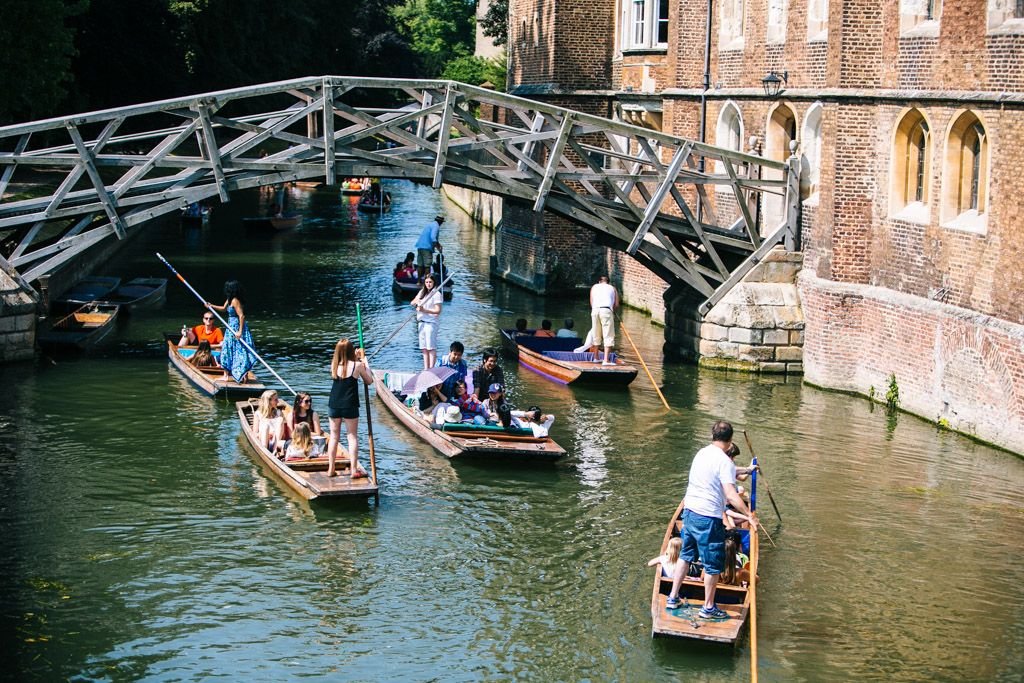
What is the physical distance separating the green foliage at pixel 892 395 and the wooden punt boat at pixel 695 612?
921 centimetres

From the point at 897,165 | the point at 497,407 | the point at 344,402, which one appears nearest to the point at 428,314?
the point at 497,407

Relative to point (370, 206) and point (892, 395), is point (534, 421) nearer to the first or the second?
point (892, 395)

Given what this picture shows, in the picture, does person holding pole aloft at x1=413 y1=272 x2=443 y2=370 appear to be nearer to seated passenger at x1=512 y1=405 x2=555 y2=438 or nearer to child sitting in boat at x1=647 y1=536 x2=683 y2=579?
seated passenger at x1=512 y1=405 x2=555 y2=438

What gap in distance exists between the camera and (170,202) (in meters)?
23.2

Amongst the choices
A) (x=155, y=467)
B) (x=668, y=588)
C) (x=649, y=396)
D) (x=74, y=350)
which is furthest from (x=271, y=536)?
(x=74, y=350)

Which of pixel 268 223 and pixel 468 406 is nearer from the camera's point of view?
pixel 468 406

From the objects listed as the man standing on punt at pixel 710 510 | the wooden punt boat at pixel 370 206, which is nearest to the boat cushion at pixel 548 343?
the man standing on punt at pixel 710 510

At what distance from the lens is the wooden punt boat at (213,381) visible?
71.3 ft

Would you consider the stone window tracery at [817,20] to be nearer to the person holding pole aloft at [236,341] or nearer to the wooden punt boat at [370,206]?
the person holding pole aloft at [236,341]

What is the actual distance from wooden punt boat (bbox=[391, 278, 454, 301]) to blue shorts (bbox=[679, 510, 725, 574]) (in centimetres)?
1947

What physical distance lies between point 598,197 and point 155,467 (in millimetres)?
9381

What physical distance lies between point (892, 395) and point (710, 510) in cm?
1002

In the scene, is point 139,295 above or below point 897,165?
below

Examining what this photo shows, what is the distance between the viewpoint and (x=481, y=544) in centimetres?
1548
